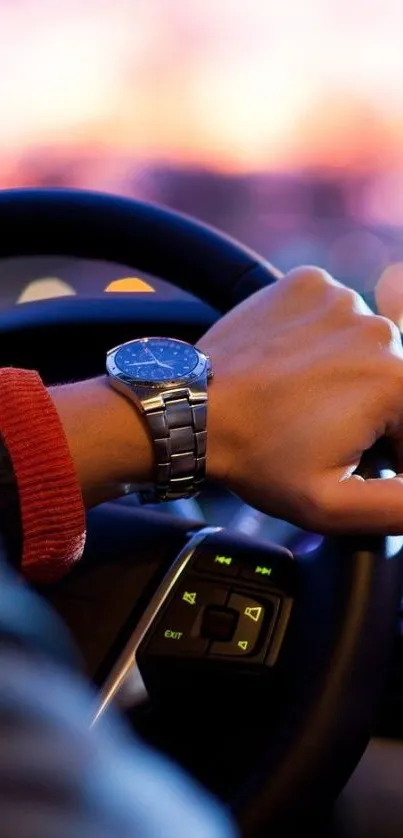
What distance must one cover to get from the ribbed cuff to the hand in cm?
13

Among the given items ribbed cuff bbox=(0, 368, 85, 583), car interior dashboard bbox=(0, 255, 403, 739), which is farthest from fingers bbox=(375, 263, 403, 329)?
ribbed cuff bbox=(0, 368, 85, 583)

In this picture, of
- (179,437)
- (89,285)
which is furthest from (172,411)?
(89,285)

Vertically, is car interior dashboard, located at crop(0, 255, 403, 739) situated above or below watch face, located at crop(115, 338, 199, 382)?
below

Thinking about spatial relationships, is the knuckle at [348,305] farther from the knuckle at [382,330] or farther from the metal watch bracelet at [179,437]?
the metal watch bracelet at [179,437]

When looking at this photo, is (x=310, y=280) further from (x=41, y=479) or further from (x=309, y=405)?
(x=41, y=479)

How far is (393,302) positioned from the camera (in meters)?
1.35

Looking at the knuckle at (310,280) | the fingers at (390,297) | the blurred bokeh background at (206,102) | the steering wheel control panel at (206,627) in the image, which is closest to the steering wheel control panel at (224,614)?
the steering wheel control panel at (206,627)

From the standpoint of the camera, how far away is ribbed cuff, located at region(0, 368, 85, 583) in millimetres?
673

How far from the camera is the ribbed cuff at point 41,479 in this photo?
673 mm

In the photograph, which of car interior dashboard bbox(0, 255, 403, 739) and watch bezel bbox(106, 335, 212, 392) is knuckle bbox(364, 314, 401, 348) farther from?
car interior dashboard bbox(0, 255, 403, 739)

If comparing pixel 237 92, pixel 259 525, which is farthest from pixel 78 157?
pixel 259 525

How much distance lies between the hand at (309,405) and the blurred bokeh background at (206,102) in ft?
5.01

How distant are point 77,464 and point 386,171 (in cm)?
203

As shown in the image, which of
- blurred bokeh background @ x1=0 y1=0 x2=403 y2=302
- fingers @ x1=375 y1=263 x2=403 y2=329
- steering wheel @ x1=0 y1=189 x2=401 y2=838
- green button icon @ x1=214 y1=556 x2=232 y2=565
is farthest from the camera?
blurred bokeh background @ x1=0 y1=0 x2=403 y2=302
